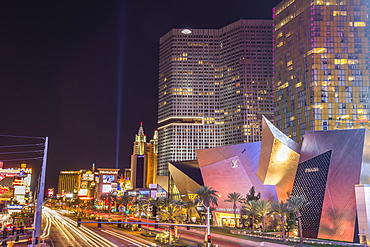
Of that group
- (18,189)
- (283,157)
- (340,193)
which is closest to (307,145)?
(283,157)

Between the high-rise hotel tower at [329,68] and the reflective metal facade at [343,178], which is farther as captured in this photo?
the high-rise hotel tower at [329,68]

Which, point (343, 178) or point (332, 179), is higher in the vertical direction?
point (343, 178)

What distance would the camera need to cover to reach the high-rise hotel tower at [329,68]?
13325cm

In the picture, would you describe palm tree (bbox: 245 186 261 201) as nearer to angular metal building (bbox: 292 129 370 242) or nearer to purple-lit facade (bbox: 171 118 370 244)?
purple-lit facade (bbox: 171 118 370 244)

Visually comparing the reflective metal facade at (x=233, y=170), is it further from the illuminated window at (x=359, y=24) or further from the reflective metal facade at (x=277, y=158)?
the illuminated window at (x=359, y=24)

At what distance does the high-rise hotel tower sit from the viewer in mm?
133250

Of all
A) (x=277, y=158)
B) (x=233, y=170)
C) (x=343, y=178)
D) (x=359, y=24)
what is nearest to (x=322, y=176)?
(x=343, y=178)

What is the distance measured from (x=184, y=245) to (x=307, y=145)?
31.9 metres

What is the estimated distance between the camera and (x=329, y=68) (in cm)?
13738

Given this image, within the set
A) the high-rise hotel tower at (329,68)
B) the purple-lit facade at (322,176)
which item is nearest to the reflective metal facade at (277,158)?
the purple-lit facade at (322,176)

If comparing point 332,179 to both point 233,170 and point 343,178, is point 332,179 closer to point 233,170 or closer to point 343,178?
point 343,178

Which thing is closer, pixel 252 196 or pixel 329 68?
pixel 252 196

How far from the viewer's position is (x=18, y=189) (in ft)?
510

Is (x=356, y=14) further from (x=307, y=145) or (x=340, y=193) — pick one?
(x=340, y=193)
